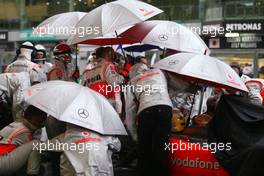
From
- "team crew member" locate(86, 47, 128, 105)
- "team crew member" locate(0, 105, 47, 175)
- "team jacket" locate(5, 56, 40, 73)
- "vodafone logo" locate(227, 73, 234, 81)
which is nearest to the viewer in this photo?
"team crew member" locate(0, 105, 47, 175)

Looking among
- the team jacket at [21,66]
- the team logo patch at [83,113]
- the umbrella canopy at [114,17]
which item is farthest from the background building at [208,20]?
the team logo patch at [83,113]

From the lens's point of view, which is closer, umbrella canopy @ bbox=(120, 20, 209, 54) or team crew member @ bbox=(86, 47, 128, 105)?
team crew member @ bbox=(86, 47, 128, 105)

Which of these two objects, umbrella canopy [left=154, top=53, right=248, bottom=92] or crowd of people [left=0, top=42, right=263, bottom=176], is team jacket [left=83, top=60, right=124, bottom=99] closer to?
crowd of people [left=0, top=42, right=263, bottom=176]

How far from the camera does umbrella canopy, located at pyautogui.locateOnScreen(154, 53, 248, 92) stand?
4.91m

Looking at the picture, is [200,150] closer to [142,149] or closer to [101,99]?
[142,149]

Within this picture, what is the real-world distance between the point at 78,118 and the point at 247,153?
1608mm

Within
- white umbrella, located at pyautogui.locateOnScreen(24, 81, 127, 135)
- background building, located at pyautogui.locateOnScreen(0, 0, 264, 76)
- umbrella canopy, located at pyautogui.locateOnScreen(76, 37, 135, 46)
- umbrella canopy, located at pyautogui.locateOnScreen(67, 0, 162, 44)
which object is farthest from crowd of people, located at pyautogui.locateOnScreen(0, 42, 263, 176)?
background building, located at pyautogui.locateOnScreen(0, 0, 264, 76)

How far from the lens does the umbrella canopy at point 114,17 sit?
18.9ft

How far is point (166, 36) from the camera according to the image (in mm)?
6402

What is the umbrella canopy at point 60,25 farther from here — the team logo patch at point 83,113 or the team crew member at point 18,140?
the team logo patch at point 83,113

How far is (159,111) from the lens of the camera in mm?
4848

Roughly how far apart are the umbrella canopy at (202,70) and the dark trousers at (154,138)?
0.43 meters

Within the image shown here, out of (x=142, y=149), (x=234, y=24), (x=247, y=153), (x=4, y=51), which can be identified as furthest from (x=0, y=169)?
(x=4, y=51)

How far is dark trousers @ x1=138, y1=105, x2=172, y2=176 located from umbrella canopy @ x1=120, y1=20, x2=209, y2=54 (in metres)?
1.57
